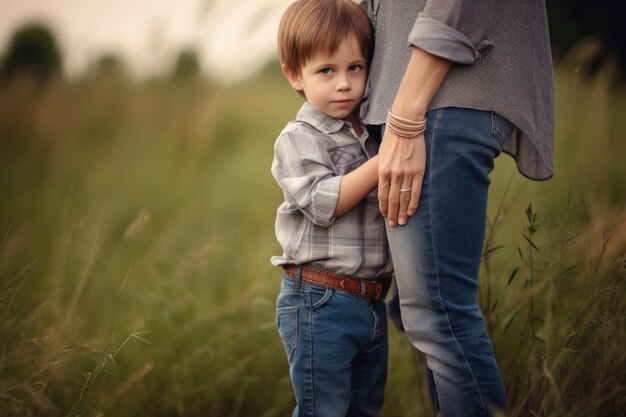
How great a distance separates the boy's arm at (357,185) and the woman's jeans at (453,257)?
134 mm

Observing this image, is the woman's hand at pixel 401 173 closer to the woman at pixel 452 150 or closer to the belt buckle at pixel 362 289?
the woman at pixel 452 150

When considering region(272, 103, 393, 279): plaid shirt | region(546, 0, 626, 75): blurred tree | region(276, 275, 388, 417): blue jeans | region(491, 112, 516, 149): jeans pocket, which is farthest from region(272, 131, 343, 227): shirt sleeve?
region(546, 0, 626, 75): blurred tree

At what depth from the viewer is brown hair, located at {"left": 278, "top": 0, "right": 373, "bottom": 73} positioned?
5.24ft

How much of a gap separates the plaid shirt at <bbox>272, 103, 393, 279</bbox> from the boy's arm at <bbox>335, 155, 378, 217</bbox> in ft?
0.15

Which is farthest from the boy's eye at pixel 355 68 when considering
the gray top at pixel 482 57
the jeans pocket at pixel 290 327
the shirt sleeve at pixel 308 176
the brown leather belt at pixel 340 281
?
the jeans pocket at pixel 290 327

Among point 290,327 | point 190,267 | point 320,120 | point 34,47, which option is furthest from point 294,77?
point 34,47

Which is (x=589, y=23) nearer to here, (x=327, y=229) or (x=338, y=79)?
(x=338, y=79)

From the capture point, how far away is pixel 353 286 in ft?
5.31

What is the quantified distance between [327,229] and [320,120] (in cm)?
31

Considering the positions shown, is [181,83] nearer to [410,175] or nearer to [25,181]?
[25,181]

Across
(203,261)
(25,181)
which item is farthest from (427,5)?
(25,181)

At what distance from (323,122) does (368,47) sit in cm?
25

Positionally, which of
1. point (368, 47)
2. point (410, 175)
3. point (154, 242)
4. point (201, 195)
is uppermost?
point (368, 47)

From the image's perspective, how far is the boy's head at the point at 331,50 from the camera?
1.60 m
